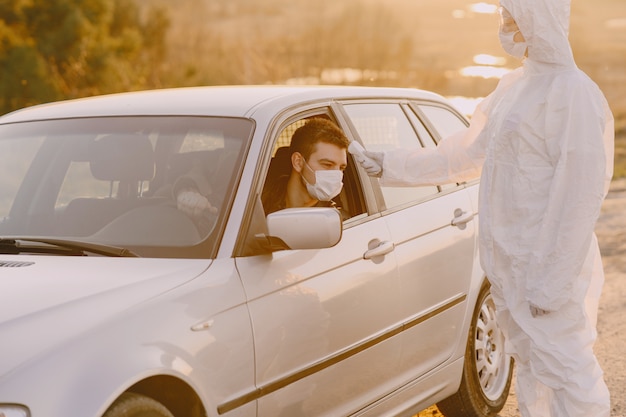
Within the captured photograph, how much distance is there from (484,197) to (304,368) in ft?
4.07

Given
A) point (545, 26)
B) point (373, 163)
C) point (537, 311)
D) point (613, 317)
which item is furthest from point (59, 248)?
point (613, 317)

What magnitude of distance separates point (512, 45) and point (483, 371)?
1.98 meters

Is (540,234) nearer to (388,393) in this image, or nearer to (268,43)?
(388,393)

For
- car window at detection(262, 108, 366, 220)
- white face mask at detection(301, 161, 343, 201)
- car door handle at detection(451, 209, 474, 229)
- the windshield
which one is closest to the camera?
the windshield

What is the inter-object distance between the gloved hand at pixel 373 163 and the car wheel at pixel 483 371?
106cm

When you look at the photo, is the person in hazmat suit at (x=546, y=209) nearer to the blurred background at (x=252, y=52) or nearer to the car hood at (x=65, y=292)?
the car hood at (x=65, y=292)

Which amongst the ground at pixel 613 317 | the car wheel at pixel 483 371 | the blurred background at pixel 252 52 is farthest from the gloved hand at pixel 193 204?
the blurred background at pixel 252 52

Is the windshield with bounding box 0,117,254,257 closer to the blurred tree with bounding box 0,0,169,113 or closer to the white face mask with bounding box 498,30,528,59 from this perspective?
the white face mask with bounding box 498,30,528,59

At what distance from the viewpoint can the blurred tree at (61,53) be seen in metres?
24.6

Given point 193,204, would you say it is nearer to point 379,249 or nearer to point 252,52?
point 379,249

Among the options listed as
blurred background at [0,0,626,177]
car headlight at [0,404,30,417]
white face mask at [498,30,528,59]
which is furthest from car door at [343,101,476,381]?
blurred background at [0,0,626,177]

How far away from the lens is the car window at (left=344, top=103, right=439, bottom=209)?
549 cm

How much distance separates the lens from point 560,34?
16.1 feet

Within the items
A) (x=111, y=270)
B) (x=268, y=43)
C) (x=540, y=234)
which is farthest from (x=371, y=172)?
(x=268, y=43)
